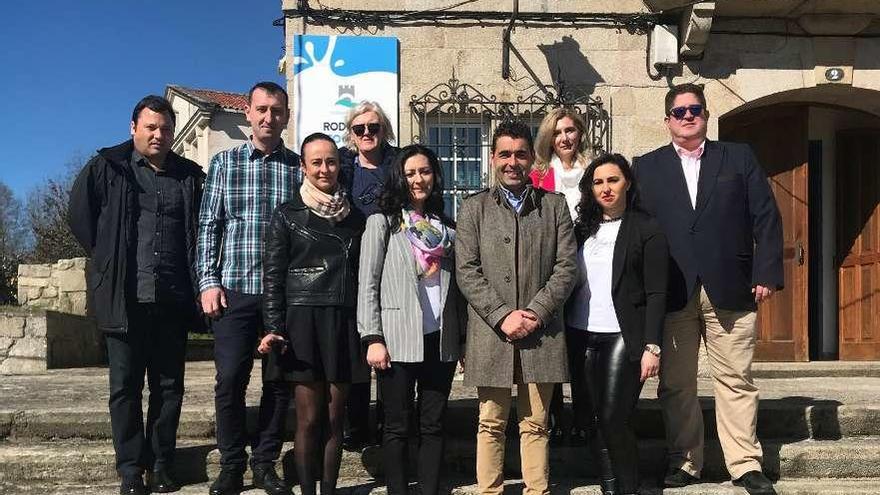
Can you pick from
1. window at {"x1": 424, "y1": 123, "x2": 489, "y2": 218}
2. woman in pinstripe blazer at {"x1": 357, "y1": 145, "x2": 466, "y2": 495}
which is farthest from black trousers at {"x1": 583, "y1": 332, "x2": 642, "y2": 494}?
window at {"x1": 424, "y1": 123, "x2": 489, "y2": 218}

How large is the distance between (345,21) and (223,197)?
3.34 metres

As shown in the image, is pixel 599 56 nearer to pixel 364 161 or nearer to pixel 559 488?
pixel 364 161

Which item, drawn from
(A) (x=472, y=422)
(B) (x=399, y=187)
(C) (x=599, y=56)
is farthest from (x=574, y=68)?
(B) (x=399, y=187)

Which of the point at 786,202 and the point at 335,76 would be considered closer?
the point at 335,76

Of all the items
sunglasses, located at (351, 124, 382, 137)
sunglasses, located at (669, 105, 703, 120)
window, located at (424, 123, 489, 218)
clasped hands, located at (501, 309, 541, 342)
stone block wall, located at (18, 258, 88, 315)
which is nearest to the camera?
clasped hands, located at (501, 309, 541, 342)

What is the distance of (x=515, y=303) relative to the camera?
3.58m

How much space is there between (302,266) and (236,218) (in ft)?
1.65

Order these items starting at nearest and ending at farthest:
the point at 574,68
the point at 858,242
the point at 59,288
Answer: the point at 574,68
the point at 858,242
the point at 59,288

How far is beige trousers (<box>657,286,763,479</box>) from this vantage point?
388 cm

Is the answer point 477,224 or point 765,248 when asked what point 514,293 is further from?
point 765,248

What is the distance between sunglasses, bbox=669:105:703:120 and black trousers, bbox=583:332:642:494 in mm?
1147

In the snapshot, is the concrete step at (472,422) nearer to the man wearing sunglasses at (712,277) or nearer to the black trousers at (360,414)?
the black trousers at (360,414)

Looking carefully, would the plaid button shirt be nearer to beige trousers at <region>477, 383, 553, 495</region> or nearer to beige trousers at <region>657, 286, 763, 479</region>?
beige trousers at <region>477, 383, 553, 495</region>

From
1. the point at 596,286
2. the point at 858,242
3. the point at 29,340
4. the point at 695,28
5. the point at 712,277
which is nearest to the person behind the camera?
the point at 596,286
